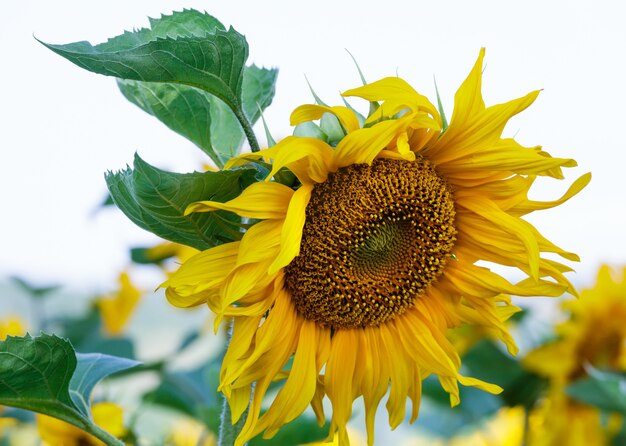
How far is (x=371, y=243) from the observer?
1143 mm

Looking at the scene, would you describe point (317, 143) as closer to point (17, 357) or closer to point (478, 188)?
point (478, 188)

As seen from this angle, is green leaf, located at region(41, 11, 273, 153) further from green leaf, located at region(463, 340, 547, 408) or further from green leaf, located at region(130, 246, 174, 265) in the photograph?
green leaf, located at region(463, 340, 547, 408)

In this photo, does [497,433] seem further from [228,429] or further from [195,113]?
[195,113]

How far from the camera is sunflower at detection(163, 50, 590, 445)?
100 cm

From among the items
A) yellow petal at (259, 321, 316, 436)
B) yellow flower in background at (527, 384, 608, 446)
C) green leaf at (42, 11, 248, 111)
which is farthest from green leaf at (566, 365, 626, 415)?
green leaf at (42, 11, 248, 111)

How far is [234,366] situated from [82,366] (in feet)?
1.23

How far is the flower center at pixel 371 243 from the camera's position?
3.55 feet

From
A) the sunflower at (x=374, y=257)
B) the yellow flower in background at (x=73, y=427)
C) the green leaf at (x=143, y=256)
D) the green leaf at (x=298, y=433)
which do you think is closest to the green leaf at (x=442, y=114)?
the sunflower at (x=374, y=257)

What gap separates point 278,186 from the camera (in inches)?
39.4

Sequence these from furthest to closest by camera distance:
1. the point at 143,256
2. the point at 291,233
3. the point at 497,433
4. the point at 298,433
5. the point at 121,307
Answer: the point at 497,433
the point at 121,307
the point at 143,256
the point at 298,433
the point at 291,233

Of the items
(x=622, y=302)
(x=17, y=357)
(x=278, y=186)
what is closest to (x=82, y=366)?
(x=17, y=357)

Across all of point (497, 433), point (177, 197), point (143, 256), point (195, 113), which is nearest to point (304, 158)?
point (177, 197)

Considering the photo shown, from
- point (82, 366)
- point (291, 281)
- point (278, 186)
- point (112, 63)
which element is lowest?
point (82, 366)

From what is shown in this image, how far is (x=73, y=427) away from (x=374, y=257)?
2.55ft
